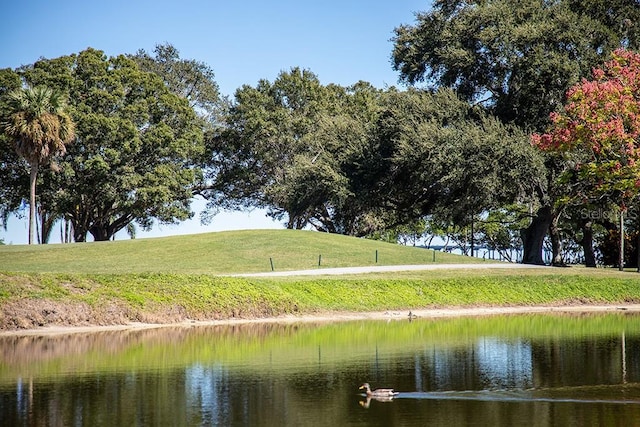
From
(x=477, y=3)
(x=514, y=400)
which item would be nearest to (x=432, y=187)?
(x=477, y=3)

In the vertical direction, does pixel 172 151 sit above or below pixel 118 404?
above

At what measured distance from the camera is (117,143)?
70.1m

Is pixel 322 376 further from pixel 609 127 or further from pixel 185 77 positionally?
pixel 185 77

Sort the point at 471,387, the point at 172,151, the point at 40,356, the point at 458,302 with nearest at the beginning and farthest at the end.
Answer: the point at 471,387 → the point at 40,356 → the point at 458,302 → the point at 172,151

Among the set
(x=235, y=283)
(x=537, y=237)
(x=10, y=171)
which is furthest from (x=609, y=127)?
(x=10, y=171)

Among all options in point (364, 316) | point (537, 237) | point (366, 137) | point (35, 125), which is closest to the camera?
point (364, 316)

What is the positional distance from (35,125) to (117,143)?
11264mm

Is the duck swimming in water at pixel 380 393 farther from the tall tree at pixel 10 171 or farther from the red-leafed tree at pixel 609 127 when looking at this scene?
the tall tree at pixel 10 171

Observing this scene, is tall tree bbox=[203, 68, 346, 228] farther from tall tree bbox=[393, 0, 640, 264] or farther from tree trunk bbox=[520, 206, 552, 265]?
tree trunk bbox=[520, 206, 552, 265]

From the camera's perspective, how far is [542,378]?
69.9 feet

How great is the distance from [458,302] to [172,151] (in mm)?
38143

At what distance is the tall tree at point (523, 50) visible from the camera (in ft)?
186

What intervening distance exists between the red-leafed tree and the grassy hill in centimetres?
946

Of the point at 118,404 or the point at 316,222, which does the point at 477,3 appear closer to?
the point at 316,222
